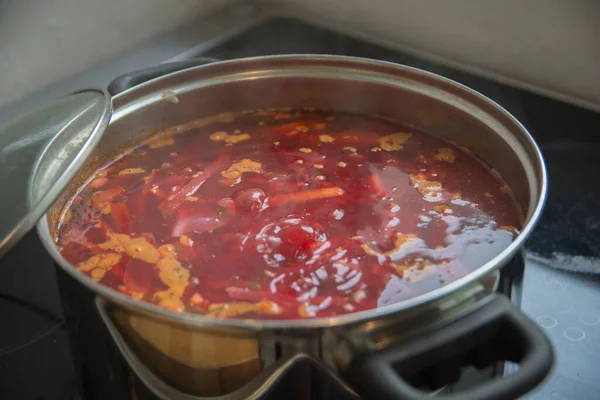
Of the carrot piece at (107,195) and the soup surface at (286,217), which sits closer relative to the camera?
the soup surface at (286,217)

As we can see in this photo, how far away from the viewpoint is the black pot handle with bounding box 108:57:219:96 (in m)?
1.07

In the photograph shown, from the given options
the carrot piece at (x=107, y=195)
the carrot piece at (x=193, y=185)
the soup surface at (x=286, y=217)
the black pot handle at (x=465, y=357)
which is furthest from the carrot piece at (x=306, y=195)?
the black pot handle at (x=465, y=357)

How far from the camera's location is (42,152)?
0.78 m

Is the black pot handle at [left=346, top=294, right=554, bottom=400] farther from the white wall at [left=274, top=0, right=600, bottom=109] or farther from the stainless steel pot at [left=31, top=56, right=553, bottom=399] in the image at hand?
the white wall at [left=274, top=0, right=600, bottom=109]

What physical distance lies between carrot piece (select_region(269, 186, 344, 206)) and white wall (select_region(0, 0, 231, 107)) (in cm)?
59

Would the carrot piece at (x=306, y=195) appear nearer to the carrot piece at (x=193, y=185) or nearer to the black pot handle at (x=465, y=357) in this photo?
the carrot piece at (x=193, y=185)

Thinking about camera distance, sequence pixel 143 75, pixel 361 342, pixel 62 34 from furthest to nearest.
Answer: pixel 62 34
pixel 143 75
pixel 361 342

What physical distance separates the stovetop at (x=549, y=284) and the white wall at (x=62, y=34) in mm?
341

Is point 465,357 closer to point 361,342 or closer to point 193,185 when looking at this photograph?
point 361,342

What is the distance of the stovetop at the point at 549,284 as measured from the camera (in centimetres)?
86

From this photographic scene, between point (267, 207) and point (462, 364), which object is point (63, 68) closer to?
A: point (267, 207)

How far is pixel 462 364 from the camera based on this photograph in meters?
0.66

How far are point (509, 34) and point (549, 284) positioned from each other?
0.56 meters

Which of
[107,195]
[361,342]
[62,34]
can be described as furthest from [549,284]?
[62,34]
